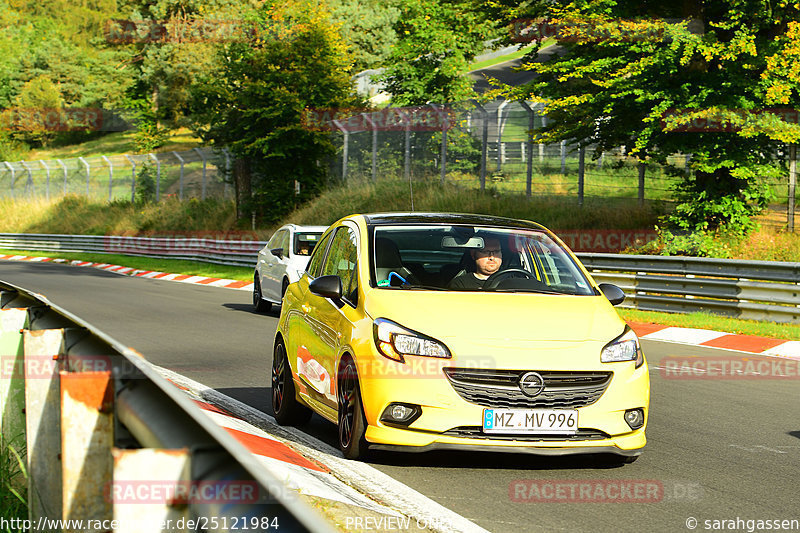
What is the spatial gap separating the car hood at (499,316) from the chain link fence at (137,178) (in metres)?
37.9

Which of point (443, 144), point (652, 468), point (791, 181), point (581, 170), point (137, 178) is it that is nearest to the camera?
point (652, 468)

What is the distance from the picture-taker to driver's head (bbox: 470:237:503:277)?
26.4 feet

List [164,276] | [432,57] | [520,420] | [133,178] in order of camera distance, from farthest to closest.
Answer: [133,178], [432,57], [164,276], [520,420]

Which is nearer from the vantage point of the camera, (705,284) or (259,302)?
(705,284)

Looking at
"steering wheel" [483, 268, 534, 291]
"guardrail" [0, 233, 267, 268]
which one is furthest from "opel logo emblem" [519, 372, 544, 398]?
"guardrail" [0, 233, 267, 268]

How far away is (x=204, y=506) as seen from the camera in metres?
2.28

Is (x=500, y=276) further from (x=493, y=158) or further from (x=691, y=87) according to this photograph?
(x=493, y=158)

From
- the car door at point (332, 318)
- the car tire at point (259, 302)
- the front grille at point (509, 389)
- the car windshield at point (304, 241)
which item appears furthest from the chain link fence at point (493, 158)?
the front grille at point (509, 389)

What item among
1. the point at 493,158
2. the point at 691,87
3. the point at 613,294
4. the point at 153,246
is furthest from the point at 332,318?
the point at 153,246

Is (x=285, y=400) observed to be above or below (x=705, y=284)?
above

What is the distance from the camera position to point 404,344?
646cm

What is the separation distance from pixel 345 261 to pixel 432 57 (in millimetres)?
45521

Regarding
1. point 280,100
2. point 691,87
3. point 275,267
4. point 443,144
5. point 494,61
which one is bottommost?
point 275,267

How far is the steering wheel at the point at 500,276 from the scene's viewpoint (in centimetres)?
781
